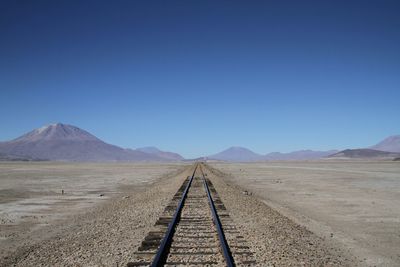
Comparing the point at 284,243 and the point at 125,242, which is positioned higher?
the point at 125,242

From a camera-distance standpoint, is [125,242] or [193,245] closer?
[193,245]

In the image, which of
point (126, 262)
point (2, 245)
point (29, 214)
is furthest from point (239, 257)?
point (29, 214)

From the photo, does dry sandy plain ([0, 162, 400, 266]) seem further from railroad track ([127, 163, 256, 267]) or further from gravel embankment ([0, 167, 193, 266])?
railroad track ([127, 163, 256, 267])

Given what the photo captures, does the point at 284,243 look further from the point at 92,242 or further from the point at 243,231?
the point at 92,242

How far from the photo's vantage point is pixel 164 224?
38.7ft

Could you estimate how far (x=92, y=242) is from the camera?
9695 mm

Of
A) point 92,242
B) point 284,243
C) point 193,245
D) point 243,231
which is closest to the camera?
point 193,245

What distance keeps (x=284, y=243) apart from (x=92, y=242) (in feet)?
14.5

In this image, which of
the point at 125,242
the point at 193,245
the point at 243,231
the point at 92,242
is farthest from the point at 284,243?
the point at 92,242

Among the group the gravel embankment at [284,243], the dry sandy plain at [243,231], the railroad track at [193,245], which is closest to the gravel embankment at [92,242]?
the dry sandy plain at [243,231]

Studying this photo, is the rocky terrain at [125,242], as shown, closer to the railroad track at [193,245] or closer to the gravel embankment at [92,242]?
the gravel embankment at [92,242]

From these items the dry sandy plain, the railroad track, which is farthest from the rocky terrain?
the railroad track

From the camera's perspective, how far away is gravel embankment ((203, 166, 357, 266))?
8.06m

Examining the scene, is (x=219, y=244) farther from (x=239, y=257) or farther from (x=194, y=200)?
(x=194, y=200)
